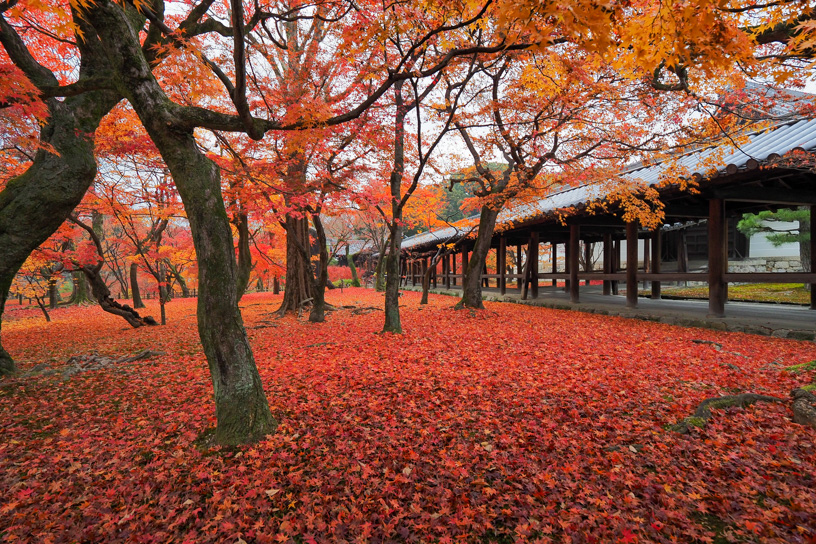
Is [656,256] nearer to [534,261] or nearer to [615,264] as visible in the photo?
[534,261]

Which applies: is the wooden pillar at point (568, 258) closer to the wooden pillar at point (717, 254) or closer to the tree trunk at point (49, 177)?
the wooden pillar at point (717, 254)

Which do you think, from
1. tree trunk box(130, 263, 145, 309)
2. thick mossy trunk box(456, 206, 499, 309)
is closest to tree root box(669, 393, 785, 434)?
thick mossy trunk box(456, 206, 499, 309)

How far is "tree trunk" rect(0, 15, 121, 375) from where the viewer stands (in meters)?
4.68

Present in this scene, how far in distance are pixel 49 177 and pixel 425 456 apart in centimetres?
608

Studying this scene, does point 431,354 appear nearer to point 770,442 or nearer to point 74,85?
point 770,442

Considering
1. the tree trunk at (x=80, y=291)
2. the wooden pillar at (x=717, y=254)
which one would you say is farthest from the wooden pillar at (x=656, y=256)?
the tree trunk at (x=80, y=291)

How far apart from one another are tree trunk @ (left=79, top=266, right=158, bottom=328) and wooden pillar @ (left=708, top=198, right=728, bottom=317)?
553 inches

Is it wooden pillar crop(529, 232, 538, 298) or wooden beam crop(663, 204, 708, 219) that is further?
wooden pillar crop(529, 232, 538, 298)

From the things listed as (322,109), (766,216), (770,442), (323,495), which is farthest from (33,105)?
(766,216)

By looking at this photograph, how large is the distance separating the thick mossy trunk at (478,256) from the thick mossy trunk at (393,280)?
10.8 feet

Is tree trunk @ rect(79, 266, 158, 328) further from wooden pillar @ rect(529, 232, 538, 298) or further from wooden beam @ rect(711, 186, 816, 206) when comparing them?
wooden beam @ rect(711, 186, 816, 206)

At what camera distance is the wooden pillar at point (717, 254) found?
7.59 m

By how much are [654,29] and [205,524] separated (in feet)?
15.5

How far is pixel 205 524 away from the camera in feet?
→ 7.32
